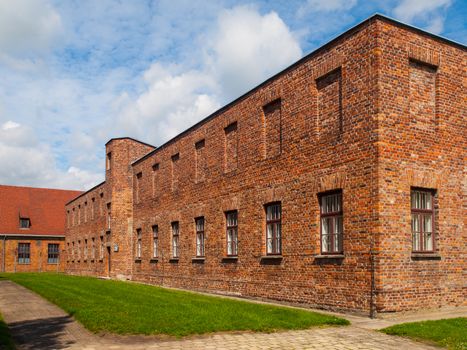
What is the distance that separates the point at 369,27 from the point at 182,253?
14.0 metres

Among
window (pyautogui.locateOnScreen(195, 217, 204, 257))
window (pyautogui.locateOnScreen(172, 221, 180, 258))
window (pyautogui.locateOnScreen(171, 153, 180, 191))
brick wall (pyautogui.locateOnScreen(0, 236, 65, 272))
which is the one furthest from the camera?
brick wall (pyautogui.locateOnScreen(0, 236, 65, 272))

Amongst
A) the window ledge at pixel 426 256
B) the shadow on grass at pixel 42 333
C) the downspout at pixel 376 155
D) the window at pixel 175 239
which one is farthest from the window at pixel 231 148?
the shadow on grass at pixel 42 333

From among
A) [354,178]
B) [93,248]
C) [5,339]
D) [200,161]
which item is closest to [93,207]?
[93,248]

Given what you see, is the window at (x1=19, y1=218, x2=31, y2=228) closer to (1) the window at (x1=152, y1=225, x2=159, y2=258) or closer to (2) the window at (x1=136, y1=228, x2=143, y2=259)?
(2) the window at (x1=136, y1=228, x2=143, y2=259)

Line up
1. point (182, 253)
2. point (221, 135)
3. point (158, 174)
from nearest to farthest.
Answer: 1. point (221, 135)
2. point (182, 253)
3. point (158, 174)

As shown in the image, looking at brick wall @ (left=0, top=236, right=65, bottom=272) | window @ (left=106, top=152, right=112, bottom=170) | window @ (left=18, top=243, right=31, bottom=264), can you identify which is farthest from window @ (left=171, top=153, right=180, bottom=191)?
window @ (left=18, top=243, right=31, bottom=264)

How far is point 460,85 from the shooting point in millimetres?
14773

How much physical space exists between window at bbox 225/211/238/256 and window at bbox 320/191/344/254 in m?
5.34

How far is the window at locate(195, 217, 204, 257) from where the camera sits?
73.7 feet

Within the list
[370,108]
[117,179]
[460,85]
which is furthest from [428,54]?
[117,179]

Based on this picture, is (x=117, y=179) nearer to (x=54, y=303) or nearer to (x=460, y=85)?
(x=54, y=303)

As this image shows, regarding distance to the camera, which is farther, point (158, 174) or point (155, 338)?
point (158, 174)

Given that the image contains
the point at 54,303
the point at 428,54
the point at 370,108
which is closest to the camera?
the point at 370,108

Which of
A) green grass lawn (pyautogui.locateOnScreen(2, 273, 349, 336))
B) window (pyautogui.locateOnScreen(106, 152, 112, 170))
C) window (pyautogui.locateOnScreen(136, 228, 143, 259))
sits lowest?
green grass lawn (pyautogui.locateOnScreen(2, 273, 349, 336))
